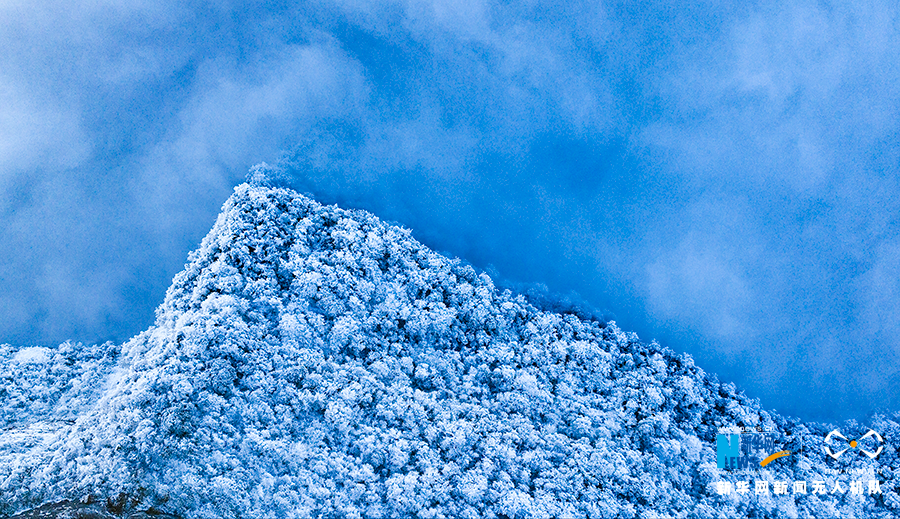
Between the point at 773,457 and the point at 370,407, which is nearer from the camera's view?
the point at 370,407

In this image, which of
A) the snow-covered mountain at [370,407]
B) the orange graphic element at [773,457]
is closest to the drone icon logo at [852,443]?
the snow-covered mountain at [370,407]

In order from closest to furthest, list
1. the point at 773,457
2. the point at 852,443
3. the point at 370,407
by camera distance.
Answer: the point at 370,407 < the point at 773,457 < the point at 852,443

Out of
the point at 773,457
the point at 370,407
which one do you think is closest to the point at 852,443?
the point at 773,457

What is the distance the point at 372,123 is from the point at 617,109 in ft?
6.44

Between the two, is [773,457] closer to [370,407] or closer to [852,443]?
[852,443]

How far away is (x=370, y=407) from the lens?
3.32 metres

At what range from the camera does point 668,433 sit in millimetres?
3514

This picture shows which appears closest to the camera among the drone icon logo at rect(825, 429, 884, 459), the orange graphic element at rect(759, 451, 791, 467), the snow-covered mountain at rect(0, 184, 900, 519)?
the snow-covered mountain at rect(0, 184, 900, 519)

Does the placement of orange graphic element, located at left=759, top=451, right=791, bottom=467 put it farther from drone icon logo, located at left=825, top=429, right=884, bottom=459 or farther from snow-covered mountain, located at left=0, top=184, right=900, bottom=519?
drone icon logo, located at left=825, top=429, right=884, bottom=459

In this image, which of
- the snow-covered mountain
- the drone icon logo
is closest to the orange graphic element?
the snow-covered mountain

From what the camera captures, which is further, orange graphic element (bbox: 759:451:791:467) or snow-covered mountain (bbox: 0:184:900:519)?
orange graphic element (bbox: 759:451:791:467)

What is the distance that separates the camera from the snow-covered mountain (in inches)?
118

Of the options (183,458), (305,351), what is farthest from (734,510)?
(183,458)

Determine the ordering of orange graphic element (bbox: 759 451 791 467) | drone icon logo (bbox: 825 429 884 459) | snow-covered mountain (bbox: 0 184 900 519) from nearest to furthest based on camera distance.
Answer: snow-covered mountain (bbox: 0 184 900 519), orange graphic element (bbox: 759 451 791 467), drone icon logo (bbox: 825 429 884 459)
